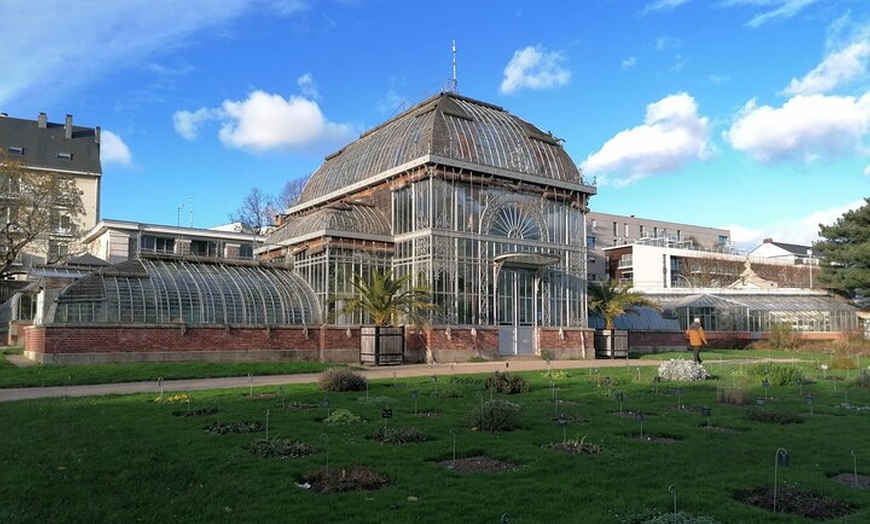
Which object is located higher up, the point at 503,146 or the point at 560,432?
the point at 503,146

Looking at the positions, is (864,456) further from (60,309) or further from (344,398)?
(60,309)

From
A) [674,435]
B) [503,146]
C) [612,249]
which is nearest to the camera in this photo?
[674,435]

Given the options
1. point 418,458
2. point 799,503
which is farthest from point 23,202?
point 799,503

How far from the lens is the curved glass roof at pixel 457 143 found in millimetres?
33906

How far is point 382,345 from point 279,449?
19.0m

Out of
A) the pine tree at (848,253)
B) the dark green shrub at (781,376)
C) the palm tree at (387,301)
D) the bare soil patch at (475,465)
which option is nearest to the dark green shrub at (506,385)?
the dark green shrub at (781,376)

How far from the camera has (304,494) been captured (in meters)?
7.42

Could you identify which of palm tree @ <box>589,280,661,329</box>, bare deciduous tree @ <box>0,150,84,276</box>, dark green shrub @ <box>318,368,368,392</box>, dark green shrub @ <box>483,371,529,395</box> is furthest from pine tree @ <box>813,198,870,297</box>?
bare deciduous tree @ <box>0,150,84,276</box>

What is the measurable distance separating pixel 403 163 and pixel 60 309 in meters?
16.5

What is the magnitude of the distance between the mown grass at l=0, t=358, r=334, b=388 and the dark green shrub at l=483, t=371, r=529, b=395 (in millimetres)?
8506

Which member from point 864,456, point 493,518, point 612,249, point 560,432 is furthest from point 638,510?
point 612,249

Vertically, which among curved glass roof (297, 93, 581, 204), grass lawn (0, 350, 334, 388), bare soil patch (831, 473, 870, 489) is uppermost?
curved glass roof (297, 93, 581, 204)

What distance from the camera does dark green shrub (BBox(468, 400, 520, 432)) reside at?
37.9 ft

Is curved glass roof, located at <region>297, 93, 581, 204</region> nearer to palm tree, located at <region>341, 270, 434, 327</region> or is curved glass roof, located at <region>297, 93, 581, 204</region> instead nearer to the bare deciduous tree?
palm tree, located at <region>341, 270, 434, 327</region>
